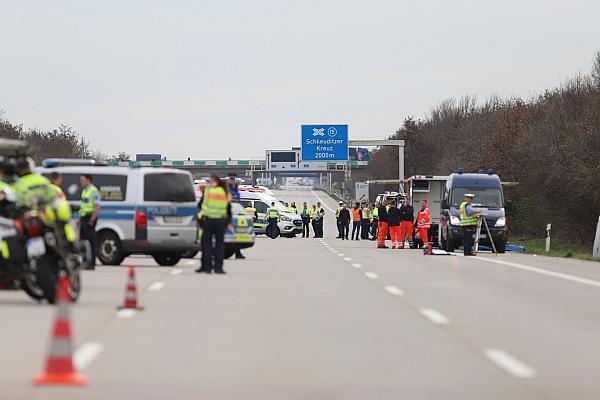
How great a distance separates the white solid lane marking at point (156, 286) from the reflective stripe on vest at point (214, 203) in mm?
2336

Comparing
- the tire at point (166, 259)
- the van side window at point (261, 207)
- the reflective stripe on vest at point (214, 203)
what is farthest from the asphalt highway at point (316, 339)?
the van side window at point (261, 207)

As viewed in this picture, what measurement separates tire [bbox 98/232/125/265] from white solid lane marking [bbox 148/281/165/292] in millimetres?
4511

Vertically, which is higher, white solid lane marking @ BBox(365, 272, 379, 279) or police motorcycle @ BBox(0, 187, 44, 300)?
police motorcycle @ BBox(0, 187, 44, 300)

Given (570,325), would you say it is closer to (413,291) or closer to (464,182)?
(413,291)

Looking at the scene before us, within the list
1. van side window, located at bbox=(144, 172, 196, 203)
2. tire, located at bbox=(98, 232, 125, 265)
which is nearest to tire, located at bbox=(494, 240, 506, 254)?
van side window, located at bbox=(144, 172, 196, 203)

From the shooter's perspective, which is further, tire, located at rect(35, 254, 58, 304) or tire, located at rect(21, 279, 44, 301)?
tire, located at rect(21, 279, 44, 301)

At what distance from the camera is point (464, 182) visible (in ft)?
124

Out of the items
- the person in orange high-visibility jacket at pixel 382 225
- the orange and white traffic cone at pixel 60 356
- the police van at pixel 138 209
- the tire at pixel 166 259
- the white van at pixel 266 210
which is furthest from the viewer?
the white van at pixel 266 210

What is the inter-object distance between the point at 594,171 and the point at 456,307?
3277cm

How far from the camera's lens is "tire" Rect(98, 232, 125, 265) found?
2223cm

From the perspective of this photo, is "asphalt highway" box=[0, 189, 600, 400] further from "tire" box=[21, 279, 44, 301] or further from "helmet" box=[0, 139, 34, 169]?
"helmet" box=[0, 139, 34, 169]

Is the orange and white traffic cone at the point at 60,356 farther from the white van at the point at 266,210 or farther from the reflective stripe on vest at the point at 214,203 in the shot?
the white van at the point at 266,210

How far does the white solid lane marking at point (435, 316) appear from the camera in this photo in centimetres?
1285

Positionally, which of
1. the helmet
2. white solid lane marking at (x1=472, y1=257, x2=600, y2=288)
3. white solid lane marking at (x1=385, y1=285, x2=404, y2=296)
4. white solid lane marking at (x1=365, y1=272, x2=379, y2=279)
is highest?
the helmet
